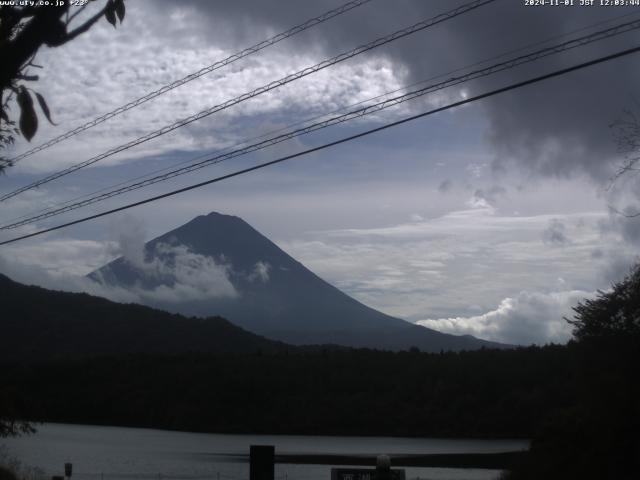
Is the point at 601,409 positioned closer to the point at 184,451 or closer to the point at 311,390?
the point at 184,451

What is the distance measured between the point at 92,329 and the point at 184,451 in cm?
6741

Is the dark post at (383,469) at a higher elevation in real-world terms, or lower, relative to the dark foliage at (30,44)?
lower

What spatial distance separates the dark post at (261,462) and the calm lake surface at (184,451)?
21.8m

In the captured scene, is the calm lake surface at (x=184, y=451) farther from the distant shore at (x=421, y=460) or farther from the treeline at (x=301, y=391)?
the treeline at (x=301, y=391)

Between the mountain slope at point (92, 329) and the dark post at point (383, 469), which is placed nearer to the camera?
the dark post at point (383, 469)

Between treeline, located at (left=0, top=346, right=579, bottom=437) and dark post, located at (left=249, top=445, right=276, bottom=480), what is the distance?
79.9m

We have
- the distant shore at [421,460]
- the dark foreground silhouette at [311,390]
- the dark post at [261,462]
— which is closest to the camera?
the dark post at [261,462]

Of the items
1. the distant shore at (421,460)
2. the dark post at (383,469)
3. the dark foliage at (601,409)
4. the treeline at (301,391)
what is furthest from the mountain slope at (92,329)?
the dark post at (383,469)

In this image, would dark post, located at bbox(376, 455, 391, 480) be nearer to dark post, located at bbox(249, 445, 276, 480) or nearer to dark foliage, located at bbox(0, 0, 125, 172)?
dark post, located at bbox(249, 445, 276, 480)

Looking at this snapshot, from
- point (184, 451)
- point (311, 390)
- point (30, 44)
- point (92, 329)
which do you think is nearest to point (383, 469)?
point (30, 44)

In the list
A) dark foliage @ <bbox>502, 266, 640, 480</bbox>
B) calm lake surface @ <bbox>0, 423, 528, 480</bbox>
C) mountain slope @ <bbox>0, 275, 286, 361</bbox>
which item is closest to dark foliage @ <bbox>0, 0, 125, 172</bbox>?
dark foliage @ <bbox>502, 266, 640, 480</bbox>

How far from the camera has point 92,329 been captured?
133m

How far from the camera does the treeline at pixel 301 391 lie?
9162 cm

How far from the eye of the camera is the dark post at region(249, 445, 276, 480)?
1055 cm
